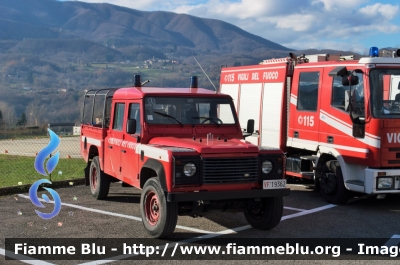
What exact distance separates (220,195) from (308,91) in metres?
4.71

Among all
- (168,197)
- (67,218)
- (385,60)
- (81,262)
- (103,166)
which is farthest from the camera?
(103,166)

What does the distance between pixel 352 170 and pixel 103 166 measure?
4696 mm

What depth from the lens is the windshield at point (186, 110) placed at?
8.67 m

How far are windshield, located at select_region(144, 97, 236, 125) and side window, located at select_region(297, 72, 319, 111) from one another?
252 centimetres

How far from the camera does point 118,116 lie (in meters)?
9.62

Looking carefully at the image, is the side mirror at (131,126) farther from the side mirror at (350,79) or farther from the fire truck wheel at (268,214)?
the side mirror at (350,79)

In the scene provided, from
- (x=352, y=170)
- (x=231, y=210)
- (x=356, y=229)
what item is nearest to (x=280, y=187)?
(x=231, y=210)

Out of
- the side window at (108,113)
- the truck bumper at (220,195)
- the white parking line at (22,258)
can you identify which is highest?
the side window at (108,113)

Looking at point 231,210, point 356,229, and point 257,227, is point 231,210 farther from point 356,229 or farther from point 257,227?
point 356,229

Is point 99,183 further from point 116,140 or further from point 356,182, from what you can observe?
point 356,182

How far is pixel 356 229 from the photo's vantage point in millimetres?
8227

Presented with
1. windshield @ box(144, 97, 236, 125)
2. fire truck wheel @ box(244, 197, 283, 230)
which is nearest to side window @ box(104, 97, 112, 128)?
windshield @ box(144, 97, 236, 125)

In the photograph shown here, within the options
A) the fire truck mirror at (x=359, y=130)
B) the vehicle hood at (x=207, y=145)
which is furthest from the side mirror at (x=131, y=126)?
the fire truck mirror at (x=359, y=130)

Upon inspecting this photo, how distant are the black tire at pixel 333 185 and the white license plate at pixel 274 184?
2.86 metres
